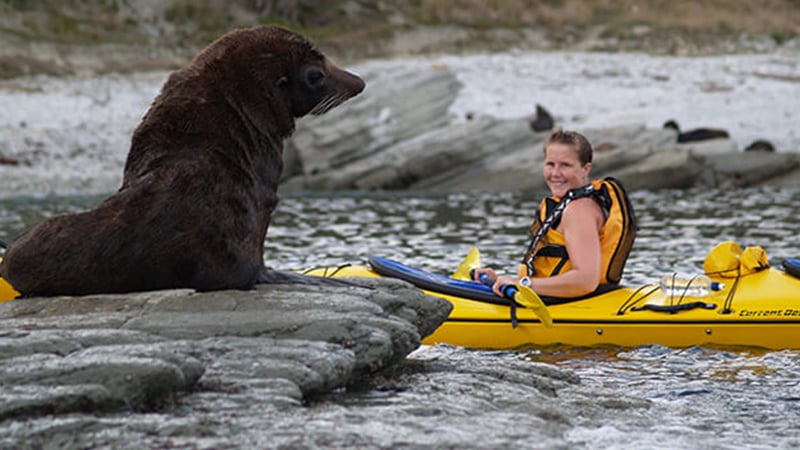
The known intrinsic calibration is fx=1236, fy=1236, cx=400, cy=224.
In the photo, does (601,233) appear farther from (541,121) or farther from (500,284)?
(541,121)

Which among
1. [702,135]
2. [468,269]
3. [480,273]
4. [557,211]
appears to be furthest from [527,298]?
[702,135]

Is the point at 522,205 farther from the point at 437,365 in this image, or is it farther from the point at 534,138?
the point at 437,365

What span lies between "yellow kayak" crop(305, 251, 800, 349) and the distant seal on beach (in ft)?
5.82

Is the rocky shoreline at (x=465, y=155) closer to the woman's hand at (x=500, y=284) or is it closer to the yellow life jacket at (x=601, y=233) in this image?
the yellow life jacket at (x=601, y=233)

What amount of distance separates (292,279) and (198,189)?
742mm

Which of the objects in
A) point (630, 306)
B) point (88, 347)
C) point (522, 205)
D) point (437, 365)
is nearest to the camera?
point (88, 347)

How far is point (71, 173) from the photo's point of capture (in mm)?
21078

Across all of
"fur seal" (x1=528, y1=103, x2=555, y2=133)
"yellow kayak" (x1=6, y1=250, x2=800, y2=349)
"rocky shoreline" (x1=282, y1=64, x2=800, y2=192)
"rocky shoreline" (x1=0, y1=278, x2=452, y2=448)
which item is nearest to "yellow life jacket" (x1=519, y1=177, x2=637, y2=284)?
"yellow kayak" (x1=6, y1=250, x2=800, y2=349)

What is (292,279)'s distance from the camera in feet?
19.6

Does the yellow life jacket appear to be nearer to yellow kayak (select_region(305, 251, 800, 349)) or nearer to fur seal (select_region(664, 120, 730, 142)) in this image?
yellow kayak (select_region(305, 251, 800, 349))

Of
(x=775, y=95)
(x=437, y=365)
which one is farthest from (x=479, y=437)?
(x=775, y=95)

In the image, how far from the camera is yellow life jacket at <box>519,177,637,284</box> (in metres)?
7.15

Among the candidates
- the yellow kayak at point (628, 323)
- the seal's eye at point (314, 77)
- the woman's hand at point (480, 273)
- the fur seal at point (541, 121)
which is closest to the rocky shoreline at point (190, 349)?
the seal's eye at point (314, 77)

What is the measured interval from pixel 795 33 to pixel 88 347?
30.7 m
